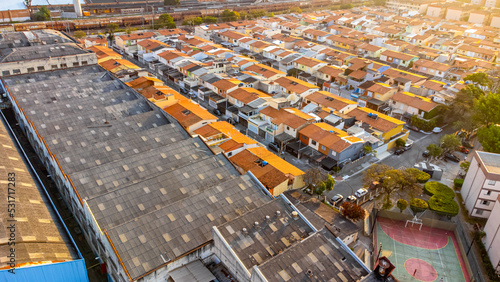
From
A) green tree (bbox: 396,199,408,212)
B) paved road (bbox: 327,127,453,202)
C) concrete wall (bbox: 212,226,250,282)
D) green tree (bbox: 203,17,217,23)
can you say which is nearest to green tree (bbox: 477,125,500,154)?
paved road (bbox: 327,127,453,202)

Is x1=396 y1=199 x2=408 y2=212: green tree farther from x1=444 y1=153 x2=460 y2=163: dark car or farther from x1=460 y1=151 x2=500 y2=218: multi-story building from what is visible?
x1=444 y1=153 x2=460 y2=163: dark car

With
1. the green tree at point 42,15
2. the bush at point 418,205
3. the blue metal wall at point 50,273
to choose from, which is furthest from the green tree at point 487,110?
the green tree at point 42,15

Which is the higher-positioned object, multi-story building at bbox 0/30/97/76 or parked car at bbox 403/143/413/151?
multi-story building at bbox 0/30/97/76

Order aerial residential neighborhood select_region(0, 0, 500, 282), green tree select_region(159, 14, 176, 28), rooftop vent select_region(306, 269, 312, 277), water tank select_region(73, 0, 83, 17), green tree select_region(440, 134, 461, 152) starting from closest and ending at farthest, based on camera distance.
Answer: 1. rooftop vent select_region(306, 269, 312, 277)
2. aerial residential neighborhood select_region(0, 0, 500, 282)
3. green tree select_region(440, 134, 461, 152)
4. green tree select_region(159, 14, 176, 28)
5. water tank select_region(73, 0, 83, 17)

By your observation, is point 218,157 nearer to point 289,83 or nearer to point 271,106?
point 271,106

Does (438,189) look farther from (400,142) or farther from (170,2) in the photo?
(170,2)

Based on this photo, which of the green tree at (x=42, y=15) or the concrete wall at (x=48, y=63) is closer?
the concrete wall at (x=48, y=63)

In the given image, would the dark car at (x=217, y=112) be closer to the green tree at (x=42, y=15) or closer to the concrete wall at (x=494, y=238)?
the concrete wall at (x=494, y=238)
